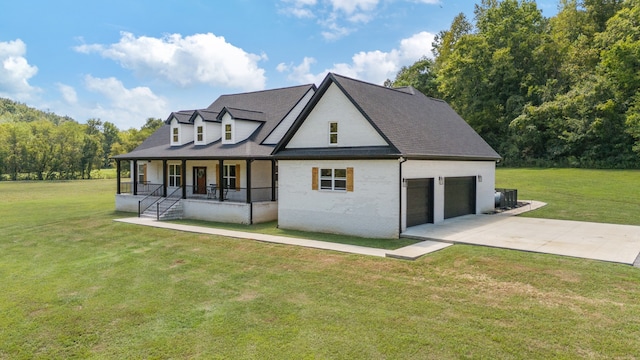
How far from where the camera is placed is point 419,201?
16.2 meters

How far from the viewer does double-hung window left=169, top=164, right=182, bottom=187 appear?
2500cm

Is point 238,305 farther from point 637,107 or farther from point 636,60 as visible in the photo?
point 636,60

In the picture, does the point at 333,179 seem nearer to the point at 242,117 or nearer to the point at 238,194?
the point at 238,194

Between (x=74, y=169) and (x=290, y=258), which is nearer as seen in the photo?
(x=290, y=258)

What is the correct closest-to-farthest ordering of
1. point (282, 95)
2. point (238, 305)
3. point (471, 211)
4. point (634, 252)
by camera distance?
point (238, 305) < point (634, 252) < point (471, 211) < point (282, 95)

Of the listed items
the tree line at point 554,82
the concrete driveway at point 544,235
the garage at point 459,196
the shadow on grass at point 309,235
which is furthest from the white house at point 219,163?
the tree line at point 554,82

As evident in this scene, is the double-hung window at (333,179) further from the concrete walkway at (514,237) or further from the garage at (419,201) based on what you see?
the concrete walkway at (514,237)

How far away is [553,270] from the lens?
31.8 feet

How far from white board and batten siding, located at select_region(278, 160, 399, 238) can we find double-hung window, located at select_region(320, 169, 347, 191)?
181 millimetres

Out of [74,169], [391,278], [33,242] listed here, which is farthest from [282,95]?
[74,169]

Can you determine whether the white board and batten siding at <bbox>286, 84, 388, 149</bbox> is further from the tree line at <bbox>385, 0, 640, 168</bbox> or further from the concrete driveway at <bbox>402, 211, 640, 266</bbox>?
the tree line at <bbox>385, 0, 640, 168</bbox>

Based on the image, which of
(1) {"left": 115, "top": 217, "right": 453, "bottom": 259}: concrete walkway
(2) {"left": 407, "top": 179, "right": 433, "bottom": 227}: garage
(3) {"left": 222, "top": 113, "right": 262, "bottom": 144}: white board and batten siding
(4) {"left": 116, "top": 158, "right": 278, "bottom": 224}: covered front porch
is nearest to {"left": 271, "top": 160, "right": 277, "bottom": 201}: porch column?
(4) {"left": 116, "top": 158, "right": 278, "bottom": 224}: covered front porch

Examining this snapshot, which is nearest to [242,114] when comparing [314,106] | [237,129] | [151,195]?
[237,129]

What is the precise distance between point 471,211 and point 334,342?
51.3ft
